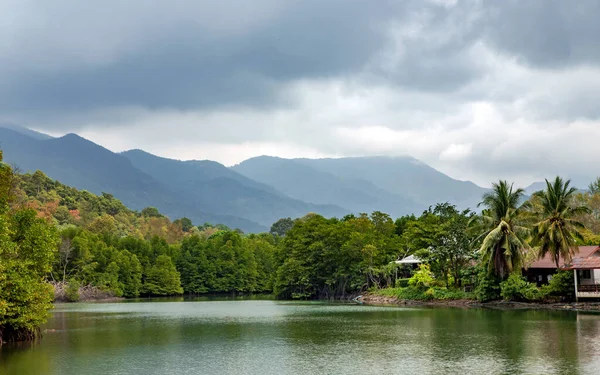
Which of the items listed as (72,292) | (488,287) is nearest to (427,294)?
(488,287)

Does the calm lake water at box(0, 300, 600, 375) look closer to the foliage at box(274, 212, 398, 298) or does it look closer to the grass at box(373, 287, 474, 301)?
the grass at box(373, 287, 474, 301)

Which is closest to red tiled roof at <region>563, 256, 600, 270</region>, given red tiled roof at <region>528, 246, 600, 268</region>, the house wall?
red tiled roof at <region>528, 246, 600, 268</region>

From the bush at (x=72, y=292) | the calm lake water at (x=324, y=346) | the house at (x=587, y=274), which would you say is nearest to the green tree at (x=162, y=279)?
the bush at (x=72, y=292)

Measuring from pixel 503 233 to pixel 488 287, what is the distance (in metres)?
5.38

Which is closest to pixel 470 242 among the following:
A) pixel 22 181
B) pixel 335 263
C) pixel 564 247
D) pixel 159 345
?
pixel 564 247

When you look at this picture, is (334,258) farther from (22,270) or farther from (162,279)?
(22,270)

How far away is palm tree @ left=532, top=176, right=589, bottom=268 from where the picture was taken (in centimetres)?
4981

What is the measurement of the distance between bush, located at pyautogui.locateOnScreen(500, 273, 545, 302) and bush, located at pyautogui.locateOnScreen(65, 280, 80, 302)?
54233 mm

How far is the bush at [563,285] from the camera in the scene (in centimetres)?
4959

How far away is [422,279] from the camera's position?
202 ft

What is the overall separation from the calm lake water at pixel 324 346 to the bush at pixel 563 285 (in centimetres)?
701

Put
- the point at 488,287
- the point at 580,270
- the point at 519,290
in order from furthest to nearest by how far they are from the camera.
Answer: the point at 488,287, the point at 519,290, the point at 580,270

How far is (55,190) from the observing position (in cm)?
13738

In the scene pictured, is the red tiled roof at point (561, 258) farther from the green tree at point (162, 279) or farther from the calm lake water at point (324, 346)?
the green tree at point (162, 279)
